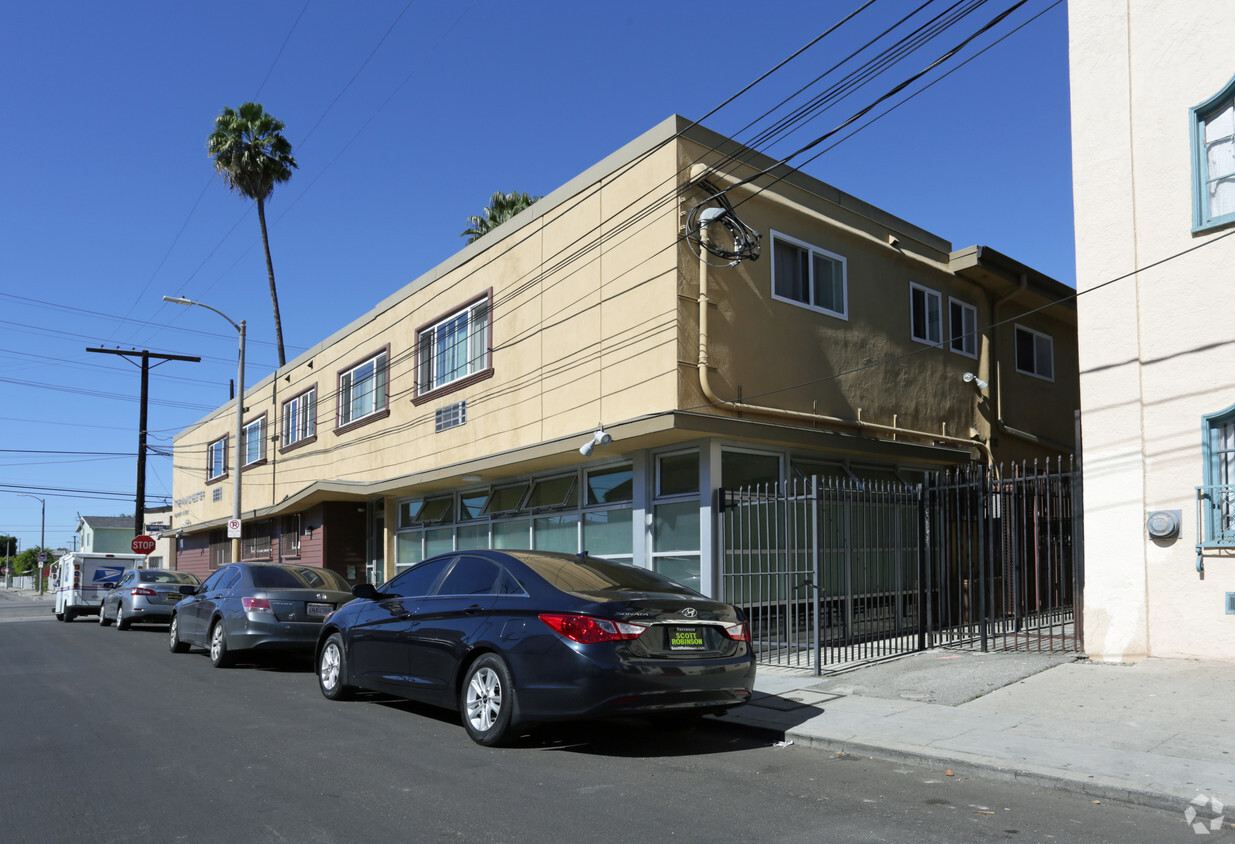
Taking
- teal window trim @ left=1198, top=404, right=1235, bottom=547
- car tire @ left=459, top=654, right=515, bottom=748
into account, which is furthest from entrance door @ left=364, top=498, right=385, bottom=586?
teal window trim @ left=1198, top=404, right=1235, bottom=547

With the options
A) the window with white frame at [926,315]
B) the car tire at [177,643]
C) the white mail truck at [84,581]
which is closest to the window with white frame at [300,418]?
the white mail truck at [84,581]

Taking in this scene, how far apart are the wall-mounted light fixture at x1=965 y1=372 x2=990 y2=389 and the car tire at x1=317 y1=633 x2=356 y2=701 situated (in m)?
11.8

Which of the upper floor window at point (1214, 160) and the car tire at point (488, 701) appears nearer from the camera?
the car tire at point (488, 701)

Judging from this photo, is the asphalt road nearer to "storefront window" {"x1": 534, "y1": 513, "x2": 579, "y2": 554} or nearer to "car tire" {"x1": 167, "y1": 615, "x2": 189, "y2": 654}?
"car tire" {"x1": 167, "y1": 615, "x2": 189, "y2": 654}

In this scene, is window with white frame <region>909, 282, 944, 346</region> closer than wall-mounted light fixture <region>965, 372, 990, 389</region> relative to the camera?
Yes

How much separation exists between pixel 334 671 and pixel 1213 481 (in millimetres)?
8595

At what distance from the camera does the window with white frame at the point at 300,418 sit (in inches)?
990

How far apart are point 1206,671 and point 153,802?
8.61 m

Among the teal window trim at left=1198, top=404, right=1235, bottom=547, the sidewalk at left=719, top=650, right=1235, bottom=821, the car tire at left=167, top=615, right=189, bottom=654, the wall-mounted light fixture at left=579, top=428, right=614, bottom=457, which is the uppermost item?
the wall-mounted light fixture at left=579, top=428, right=614, bottom=457

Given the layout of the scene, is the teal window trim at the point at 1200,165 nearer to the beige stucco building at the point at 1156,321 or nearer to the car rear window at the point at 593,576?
the beige stucco building at the point at 1156,321

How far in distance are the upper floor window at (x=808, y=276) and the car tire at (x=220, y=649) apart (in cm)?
854

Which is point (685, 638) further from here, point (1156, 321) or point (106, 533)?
point (106, 533)

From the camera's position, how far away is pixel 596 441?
42.1 ft

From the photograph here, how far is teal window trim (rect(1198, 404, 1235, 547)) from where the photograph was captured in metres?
9.32
